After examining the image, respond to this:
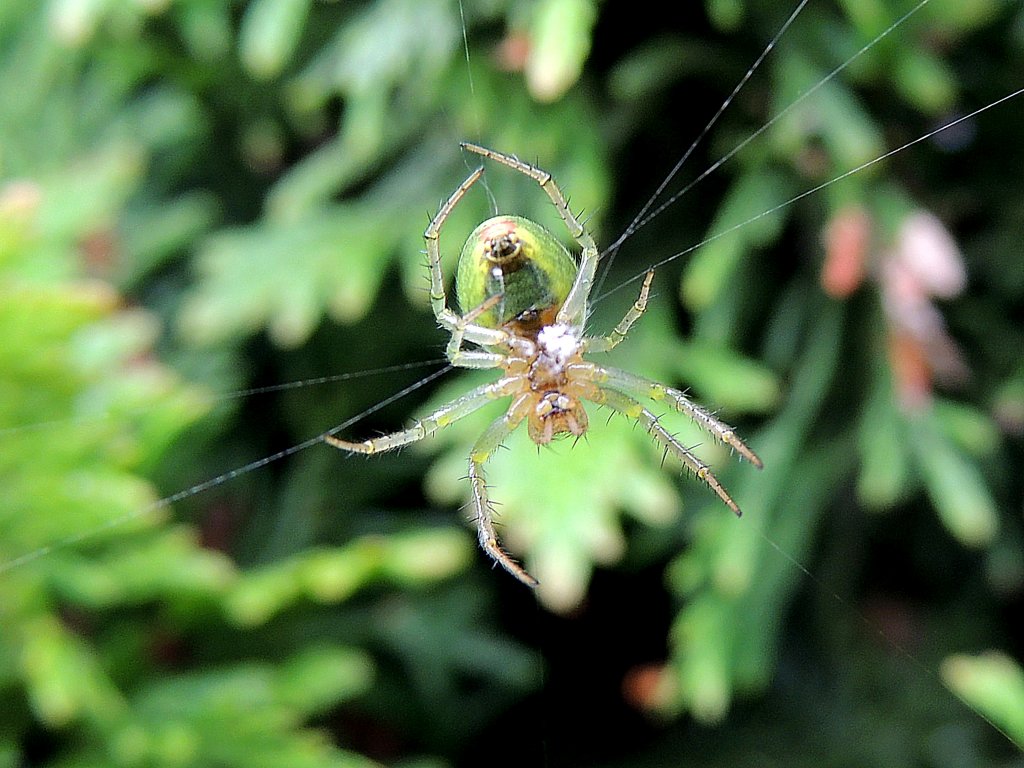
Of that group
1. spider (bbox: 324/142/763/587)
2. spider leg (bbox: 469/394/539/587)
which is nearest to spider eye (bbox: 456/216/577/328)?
spider (bbox: 324/142/763/587)

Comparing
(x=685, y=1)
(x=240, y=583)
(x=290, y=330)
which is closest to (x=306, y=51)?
(x=290, y=330)

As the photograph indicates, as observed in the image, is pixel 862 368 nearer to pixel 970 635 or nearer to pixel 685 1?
pixel 970 635

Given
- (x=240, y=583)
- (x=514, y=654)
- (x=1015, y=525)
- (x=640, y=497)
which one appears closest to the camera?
(x=640, y=497)

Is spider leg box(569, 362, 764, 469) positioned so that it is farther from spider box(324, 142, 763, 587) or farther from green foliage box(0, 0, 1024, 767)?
green foliage box(0, 0, 1024, 767)

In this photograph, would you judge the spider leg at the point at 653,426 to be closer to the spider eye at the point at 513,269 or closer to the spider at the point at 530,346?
the spider at the point at 530,346

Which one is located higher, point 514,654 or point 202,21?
point 202,21

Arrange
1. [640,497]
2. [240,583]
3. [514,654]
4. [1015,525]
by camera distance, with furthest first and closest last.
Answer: [514,654] < [1015,525] < [240,583] < [640,497]

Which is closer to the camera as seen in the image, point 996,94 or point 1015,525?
point 996,94

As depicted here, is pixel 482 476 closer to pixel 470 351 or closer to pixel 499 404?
pixel 470 351
